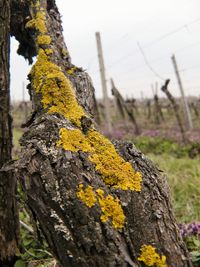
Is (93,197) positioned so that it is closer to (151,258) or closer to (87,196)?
(87,196)

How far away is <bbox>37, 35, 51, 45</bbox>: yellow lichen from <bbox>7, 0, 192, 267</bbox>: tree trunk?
35.3 inches

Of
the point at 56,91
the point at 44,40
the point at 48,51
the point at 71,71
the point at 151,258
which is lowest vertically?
the point at 151,258

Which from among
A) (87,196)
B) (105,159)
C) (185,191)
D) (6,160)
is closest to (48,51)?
(6,160)

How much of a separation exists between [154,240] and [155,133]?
56.3 feet

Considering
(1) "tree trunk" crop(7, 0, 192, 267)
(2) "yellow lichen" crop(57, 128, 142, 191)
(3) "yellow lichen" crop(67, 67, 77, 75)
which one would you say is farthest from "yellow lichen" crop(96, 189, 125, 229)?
(3) "yellow lichen" crop(67, 67, 77, 75)

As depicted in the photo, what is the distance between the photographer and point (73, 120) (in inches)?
98.6

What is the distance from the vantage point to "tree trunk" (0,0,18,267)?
326cm

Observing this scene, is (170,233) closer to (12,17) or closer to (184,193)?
(12,17)

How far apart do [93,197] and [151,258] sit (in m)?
0.41

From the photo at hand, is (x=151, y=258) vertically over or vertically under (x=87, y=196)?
under

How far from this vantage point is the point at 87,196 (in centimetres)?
196

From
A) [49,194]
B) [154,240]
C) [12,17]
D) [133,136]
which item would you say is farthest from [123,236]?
[133,136]

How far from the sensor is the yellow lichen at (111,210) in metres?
1.96

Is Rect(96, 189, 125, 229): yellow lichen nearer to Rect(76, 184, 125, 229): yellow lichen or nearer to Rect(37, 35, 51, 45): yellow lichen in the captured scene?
Rect(76, 184, 125, 229): yellow lichen
